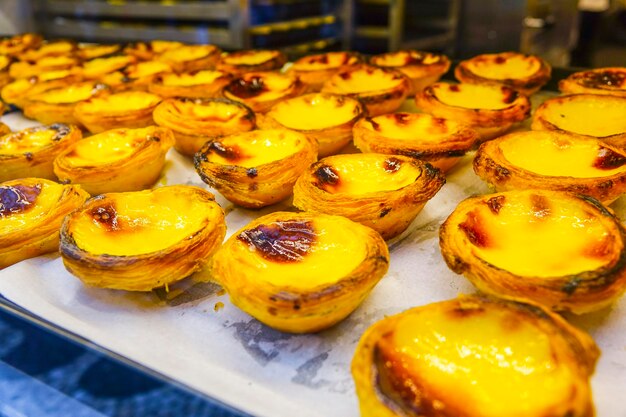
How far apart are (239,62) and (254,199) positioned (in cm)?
223

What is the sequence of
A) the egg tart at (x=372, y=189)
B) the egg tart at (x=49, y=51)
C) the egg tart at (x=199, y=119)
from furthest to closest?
the egg tart at (x=49, y=51) < the egg tart at (x=199, y=119) < the egg tart at (x=372, y=189)

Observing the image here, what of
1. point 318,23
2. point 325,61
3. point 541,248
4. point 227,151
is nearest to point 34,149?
point 227,151

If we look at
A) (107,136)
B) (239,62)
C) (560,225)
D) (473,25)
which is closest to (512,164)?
(560,225)

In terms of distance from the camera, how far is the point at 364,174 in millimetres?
2236

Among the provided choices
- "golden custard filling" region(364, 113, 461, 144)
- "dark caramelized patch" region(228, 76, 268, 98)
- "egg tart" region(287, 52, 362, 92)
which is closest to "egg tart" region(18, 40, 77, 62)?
"dark caramelized patch" region(228, 76, 268, 98)

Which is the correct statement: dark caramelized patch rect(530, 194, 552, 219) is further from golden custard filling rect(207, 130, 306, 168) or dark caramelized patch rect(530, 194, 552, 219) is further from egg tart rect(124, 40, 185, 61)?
egg tart rect(124, 40, 185, 61)

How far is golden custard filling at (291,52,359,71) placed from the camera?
3.93 meters

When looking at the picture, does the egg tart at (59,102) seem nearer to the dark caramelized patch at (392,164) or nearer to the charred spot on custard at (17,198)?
the charred spot on custard at (17,198)

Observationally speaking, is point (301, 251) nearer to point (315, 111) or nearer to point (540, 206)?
point (540, 206)

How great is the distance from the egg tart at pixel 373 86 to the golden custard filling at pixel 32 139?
1.58 m

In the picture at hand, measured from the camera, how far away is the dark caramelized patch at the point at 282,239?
176 cm

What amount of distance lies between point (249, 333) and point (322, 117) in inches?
61.7

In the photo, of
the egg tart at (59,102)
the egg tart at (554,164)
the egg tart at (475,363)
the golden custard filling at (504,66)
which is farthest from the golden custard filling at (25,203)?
the golden custard filling at (504,66)

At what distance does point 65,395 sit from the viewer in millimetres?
1618
